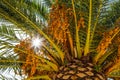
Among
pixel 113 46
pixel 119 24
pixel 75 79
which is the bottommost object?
pixel 75 79

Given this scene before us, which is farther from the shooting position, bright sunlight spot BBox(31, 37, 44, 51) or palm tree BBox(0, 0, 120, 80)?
bright sunlight spot BBox(31, 37, 44, 51)

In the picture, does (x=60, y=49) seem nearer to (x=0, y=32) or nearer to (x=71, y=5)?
(x=71, y=5)

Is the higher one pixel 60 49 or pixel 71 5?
pixel 71 5

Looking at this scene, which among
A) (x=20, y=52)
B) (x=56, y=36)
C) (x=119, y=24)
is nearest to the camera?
(x=56, y=36)

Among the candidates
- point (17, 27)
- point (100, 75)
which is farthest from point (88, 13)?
point (17, 27)

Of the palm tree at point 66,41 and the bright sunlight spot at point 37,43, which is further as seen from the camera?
the bright sunlight spot at point 37,43

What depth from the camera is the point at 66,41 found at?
686 centimetres

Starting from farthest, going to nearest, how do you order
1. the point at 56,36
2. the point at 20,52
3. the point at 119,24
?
the point at 20,52, the point at 119,24, the point at 56,36

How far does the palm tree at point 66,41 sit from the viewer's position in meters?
6.44

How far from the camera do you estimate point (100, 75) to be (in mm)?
6539

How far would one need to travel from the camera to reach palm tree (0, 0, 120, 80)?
6.44m

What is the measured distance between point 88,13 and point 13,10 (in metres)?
1.66

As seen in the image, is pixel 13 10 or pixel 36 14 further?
pixel 36 14

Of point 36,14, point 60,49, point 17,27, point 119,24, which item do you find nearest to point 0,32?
point 17,27
